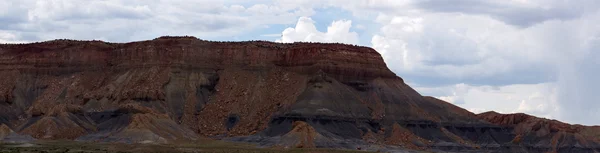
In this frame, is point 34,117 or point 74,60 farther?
point 74,60

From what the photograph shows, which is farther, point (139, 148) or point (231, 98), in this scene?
point (231, 98)

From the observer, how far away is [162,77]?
159000 mm

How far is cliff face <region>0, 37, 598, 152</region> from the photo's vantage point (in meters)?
146

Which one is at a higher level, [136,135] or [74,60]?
[74,60]

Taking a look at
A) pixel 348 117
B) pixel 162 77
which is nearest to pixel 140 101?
pixel 162 77

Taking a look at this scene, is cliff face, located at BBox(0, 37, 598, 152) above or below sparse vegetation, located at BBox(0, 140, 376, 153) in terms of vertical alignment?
above

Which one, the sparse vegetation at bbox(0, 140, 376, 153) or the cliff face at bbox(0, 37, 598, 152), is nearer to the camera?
the sparse vegetation at bbox(0, 140, 376, 153)

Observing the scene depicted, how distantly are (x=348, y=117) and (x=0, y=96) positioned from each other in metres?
48.7

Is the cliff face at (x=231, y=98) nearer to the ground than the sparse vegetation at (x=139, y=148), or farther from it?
farther from it

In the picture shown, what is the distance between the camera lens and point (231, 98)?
15800 cm

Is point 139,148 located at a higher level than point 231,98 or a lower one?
lower

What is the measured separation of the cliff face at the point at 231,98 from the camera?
14562 cm

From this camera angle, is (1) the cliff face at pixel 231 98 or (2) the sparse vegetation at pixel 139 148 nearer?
(2) the sparse vegetation at pixel 139 148

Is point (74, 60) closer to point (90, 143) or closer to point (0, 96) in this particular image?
point (0, 96)
